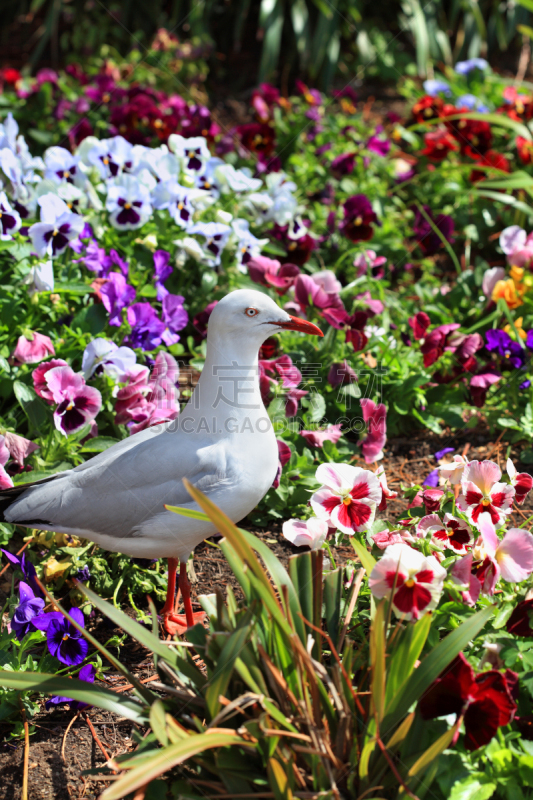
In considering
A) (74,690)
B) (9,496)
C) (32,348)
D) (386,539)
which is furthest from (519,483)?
(32,348)

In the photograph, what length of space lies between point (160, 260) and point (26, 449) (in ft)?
3.57

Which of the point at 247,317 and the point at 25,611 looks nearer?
the point at 25,611

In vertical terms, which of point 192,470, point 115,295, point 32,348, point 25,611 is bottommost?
point 25,611

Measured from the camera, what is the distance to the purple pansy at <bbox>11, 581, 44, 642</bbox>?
6.17 feet

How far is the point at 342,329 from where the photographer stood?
327 centimetres

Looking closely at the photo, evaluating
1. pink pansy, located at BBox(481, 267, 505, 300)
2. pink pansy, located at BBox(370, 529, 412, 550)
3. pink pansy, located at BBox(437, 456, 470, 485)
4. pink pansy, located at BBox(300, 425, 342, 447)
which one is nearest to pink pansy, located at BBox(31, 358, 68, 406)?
pink pansy, located at BBox(300, 425, 342, 447)

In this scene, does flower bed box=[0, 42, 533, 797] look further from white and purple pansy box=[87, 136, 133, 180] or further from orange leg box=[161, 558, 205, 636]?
orange leg box=[161, 558, 205, 636]

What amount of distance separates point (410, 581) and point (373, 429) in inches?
42.2

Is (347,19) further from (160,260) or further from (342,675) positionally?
(342,675)

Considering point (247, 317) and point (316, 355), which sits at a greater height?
point (247, 317)

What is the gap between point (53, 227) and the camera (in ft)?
8.82

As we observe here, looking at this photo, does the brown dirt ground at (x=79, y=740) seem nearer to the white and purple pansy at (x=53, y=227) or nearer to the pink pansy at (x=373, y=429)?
the pink pansy at (x=373, y=429)

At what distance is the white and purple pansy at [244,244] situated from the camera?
10.8ft

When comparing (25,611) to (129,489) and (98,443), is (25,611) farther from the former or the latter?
(98,443)
